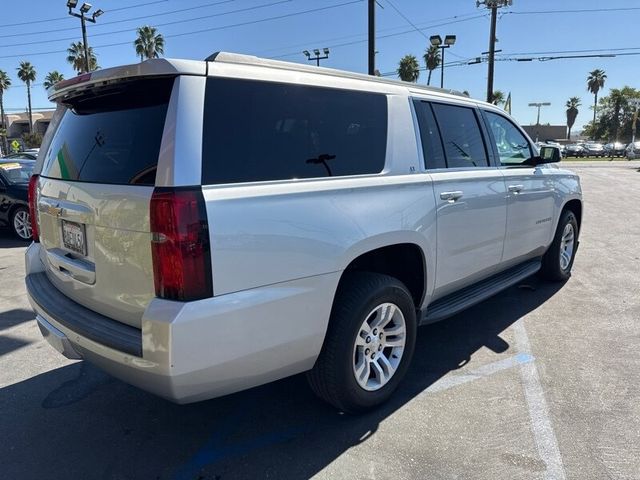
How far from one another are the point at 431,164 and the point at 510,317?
2108 mm

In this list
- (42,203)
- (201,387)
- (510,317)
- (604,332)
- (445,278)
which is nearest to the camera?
(201,387)

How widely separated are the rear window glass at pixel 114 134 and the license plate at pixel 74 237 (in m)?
0.26

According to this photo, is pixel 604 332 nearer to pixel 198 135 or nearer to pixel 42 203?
pixel 198 135

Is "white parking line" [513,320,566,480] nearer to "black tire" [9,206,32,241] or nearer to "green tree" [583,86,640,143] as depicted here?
"black tire" [9,206,32,241]

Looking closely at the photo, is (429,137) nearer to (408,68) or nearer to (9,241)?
(9,241)

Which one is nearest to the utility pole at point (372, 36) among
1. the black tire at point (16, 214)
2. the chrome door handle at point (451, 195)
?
the black tire at point (16, 214)

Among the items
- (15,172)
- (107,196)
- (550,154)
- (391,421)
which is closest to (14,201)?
(15,172)

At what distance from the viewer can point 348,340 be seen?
110 inches

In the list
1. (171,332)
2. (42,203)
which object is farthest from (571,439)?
(42,203)

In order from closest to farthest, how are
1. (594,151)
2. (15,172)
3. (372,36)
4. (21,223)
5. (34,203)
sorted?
(34,203) < (21,223) < (15,172) < (372,36) < (594,151)

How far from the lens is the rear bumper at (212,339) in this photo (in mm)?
2156

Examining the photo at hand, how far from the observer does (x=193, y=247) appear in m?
2.15

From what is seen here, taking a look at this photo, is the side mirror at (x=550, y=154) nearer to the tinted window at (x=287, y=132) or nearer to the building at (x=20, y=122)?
the tinted window at (x=287, y=132)

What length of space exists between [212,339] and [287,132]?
112 cm
